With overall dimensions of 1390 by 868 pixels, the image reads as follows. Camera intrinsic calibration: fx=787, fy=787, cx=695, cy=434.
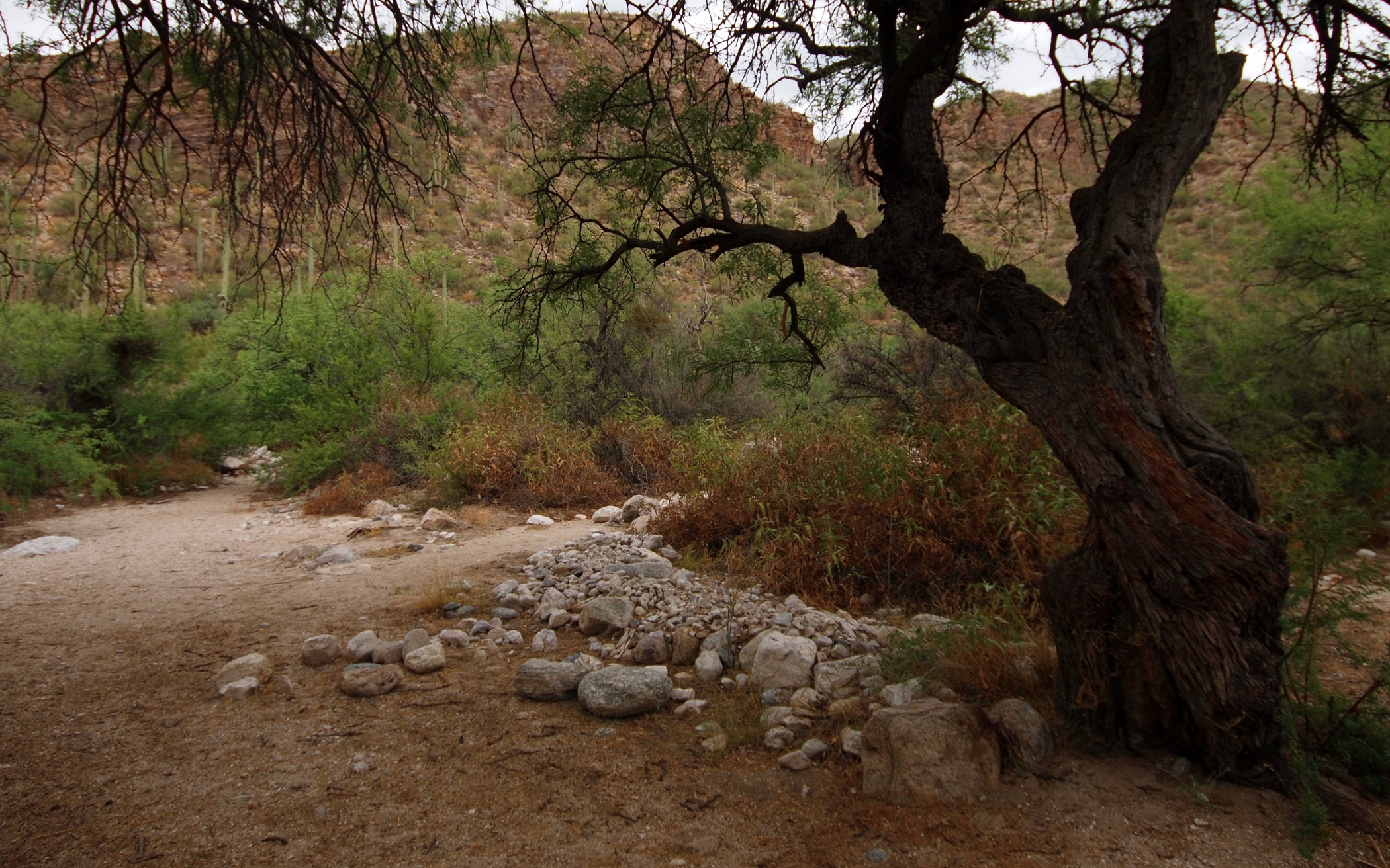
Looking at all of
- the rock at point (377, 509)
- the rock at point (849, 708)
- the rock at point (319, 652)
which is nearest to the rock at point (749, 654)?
the rock at point (849, 708)

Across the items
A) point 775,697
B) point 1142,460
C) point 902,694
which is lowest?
point 775,697

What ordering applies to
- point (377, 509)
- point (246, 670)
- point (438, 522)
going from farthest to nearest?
point (377, 509) → point (438, 522) → point (246, 670)

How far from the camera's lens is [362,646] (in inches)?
178

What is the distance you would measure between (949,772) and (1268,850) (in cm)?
91

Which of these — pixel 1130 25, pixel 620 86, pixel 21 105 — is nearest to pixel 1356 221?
pixel 1130 25

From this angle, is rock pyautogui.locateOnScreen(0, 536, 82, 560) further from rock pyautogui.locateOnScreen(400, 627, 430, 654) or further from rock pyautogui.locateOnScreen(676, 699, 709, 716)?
rock pyautogui.locateOnScreen(676, 699, 709, 716)

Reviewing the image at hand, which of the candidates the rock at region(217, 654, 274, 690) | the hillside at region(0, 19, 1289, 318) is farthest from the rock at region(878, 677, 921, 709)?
the hillside at region(0, 19, 1289, 318)

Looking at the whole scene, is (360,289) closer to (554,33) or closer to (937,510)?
(554,33)

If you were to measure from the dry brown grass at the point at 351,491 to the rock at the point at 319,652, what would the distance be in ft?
18.4

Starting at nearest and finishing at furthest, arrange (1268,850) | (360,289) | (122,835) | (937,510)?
(1268,850) → (122,835) → (937,510) → (360,289)

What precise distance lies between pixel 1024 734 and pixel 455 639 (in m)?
3.31

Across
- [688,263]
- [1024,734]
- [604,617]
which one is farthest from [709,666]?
[688,263]

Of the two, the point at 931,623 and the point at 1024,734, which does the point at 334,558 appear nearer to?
the point at 931,623

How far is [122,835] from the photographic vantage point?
268cm
